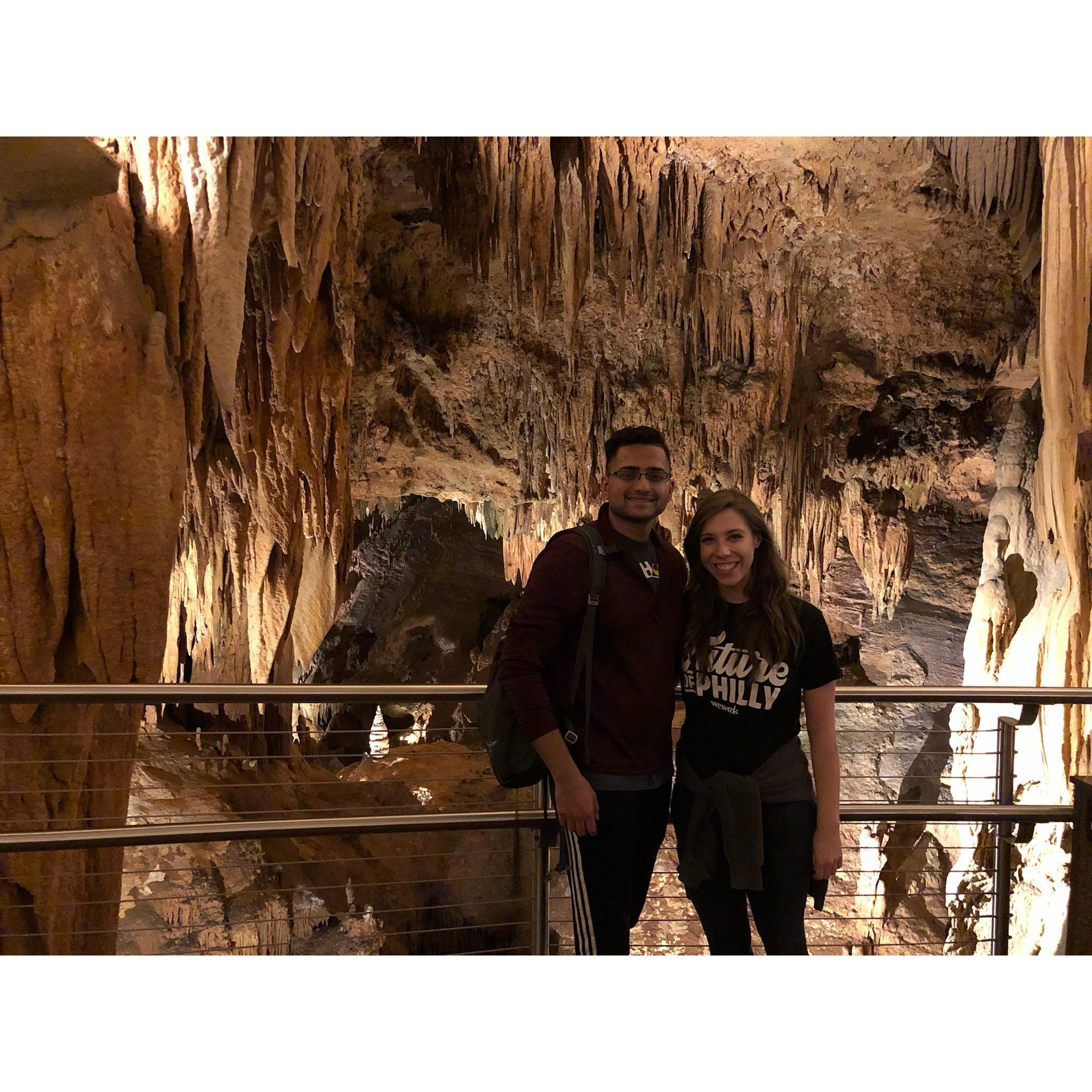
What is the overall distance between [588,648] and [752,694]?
0.31m

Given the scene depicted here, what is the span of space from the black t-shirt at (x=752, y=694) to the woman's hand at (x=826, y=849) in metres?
0.16

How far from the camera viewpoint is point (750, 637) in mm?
1581

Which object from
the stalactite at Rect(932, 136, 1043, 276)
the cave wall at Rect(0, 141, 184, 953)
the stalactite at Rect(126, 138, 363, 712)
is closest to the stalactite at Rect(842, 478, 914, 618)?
the stalactite at Rect(932, 136, 1043, 276)

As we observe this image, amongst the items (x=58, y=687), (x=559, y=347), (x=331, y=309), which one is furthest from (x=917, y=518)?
(x=58, y=687)

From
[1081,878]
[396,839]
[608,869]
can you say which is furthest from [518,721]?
[396,839]

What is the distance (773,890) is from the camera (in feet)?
5.24

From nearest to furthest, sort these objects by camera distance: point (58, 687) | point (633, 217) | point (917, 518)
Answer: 1. point (58, 687)
2. point (633, 217)
3. point (917, 518)

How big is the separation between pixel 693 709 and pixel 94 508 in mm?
1980

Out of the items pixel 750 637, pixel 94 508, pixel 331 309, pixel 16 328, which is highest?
pixel 331 309

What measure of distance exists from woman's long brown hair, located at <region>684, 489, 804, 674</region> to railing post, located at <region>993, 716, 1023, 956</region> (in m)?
0.80

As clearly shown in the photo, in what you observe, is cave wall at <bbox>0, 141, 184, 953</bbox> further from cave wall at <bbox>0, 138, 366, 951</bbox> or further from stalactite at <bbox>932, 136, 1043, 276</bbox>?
stalactite at <bbox>932, 136, 1043, 276</bbox>
